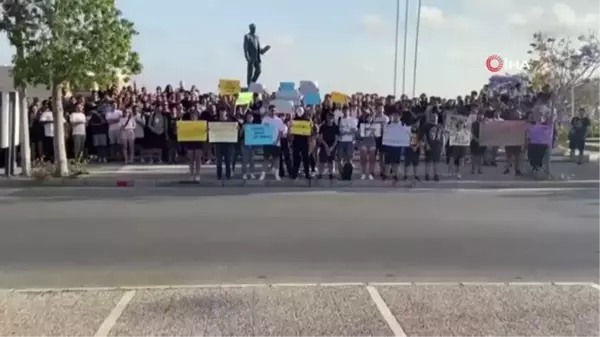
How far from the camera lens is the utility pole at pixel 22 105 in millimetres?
19578

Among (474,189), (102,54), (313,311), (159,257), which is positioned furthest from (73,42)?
(313,311)

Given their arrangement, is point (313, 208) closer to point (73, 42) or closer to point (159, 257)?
point (159, 257)

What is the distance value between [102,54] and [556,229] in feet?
35.8

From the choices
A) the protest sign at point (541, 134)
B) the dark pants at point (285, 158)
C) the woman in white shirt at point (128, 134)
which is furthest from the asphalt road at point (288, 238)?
the woman in white shirt at point (128, 134)

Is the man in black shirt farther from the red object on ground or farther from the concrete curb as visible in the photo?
the red object on ground

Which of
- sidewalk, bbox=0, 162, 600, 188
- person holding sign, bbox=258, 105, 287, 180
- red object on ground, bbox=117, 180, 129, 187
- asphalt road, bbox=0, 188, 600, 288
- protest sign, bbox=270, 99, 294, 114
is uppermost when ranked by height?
protest sign, bbox=270, 99, 294, 114

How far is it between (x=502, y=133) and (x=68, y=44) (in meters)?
10.4

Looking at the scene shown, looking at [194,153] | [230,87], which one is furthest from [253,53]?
[194,153]

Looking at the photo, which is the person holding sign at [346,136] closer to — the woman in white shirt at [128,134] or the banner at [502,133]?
the banner at [502,133]

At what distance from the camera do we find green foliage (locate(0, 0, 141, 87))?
19.5m

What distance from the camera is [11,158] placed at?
67.1 feet

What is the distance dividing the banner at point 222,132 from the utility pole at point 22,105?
163 inches

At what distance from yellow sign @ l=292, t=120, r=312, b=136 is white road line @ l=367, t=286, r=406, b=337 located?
1226cm

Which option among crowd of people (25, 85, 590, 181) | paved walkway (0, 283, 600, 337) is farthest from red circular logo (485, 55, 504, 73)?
paved walkway (0, 283, 600, 337)
